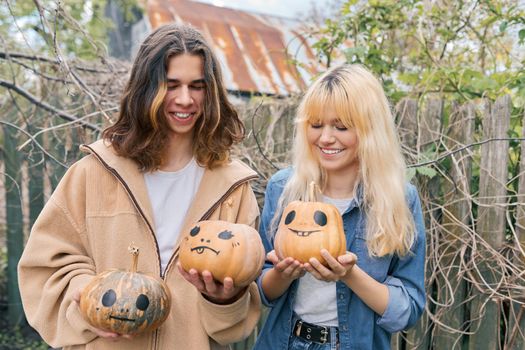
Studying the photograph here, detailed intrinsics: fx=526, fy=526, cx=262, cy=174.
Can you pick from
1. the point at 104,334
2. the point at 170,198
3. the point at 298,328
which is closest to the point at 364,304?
the point at 298,328

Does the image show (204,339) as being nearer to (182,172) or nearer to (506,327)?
(182,172)

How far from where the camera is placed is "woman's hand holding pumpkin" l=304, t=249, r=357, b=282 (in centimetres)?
181

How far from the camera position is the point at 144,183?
208 centimetres

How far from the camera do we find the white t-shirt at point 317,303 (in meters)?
2.10

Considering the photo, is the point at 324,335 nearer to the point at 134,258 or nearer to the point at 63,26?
the point at 134,258

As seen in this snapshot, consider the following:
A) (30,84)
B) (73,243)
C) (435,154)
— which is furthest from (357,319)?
(30,84)

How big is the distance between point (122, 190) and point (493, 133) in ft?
6.64

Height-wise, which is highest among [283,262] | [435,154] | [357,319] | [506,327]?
[435,154]

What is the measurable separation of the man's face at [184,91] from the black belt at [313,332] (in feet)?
2.99

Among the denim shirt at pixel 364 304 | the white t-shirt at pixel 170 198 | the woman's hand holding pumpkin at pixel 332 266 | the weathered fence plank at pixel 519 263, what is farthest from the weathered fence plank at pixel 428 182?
the white t-shirt at pixel 170 198

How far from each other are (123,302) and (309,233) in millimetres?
691

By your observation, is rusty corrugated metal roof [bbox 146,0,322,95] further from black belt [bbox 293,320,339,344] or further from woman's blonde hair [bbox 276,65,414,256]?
black belt [bbox 293,320,339,344]

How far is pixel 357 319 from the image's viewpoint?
2082mm

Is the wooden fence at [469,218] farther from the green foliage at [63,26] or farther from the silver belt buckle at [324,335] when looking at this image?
the green foliage at [63,26]
